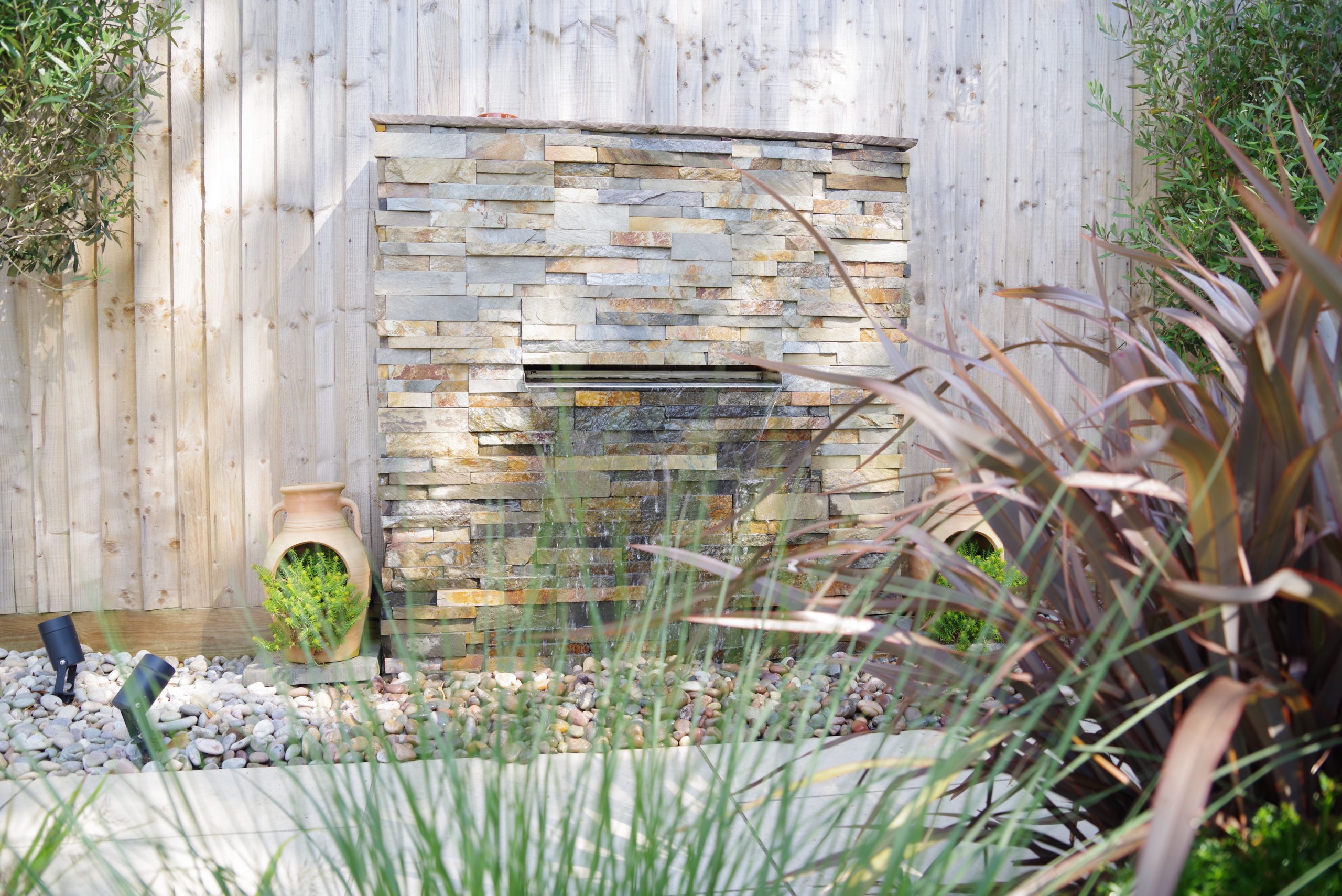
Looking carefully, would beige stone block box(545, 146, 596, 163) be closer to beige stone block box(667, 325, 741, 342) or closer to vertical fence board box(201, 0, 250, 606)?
beige stone block box(667, 325, 741, 342)

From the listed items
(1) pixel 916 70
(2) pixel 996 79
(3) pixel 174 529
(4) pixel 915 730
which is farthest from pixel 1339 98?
(3) pixel 174 529

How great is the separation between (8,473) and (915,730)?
3040 mm

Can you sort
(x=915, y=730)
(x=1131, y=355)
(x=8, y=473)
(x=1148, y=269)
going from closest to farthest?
(x=915, y=730), (x=1131, y=355), (x=8, y=473), (x=1148, y=269)

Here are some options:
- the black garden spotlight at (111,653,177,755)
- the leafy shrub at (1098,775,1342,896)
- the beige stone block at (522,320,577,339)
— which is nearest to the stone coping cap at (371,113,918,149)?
the beige stone block at (522,320,577,339)

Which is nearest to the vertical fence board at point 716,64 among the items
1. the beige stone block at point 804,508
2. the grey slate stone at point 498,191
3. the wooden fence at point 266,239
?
the wooden fence at point 266,239

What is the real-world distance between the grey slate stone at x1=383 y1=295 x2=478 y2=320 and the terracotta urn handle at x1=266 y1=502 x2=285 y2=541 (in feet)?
Answer: 2.10

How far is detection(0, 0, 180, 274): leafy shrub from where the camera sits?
2250mm

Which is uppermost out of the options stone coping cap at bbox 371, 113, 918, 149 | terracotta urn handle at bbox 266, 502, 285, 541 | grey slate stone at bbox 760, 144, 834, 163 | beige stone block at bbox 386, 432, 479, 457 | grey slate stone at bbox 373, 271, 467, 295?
stone coping cap at bbox 371, 113, 918, 149

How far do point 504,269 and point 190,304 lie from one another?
1035 mm

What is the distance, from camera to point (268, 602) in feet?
7.62

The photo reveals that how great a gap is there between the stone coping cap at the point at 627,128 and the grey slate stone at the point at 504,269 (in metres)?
0.36

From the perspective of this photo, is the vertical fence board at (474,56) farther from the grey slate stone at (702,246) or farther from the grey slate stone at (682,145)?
the grey slate stone at (702,246)

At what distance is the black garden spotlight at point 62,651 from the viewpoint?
7.38 feet

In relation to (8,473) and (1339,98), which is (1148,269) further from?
(8,473)
